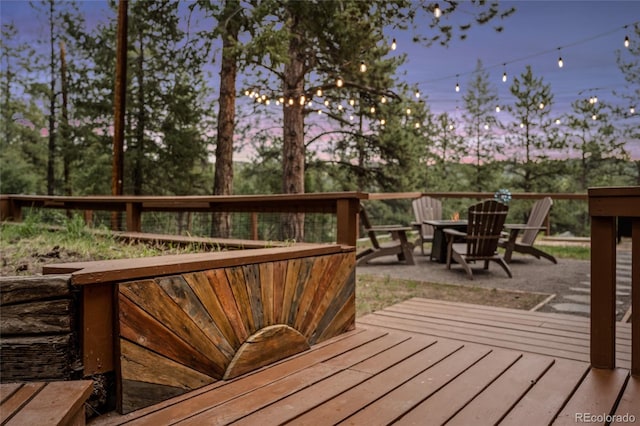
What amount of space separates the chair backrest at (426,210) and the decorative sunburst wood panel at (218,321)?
4.91m

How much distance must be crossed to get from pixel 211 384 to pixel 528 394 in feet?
4.01

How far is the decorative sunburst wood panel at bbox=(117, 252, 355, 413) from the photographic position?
168 centimetres

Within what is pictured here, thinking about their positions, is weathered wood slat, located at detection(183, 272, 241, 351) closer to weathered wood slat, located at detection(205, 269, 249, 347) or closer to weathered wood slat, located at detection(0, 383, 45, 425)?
weathered wood slat, located at detection(205, 269, 249, 347)

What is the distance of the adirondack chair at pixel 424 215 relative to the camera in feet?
23.2

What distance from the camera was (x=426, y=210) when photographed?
773 cm

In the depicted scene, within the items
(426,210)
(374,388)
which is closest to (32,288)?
(374,388)

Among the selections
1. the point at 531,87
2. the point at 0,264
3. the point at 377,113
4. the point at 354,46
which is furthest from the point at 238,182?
the point at 0,264

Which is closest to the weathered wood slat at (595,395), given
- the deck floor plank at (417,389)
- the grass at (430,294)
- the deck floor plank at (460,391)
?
the deck floor plank at (460,391)

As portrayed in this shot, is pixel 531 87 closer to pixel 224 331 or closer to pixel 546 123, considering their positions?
pixel 546 123

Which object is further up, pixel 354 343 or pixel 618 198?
pixel 618 198

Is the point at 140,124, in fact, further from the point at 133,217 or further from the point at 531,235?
the point at 531,235

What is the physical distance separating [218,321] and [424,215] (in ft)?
19.7

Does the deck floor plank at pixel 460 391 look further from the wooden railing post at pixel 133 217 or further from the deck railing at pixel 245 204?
the wooden railing post at pixel 133 217

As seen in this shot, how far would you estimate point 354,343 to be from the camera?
257 cm
